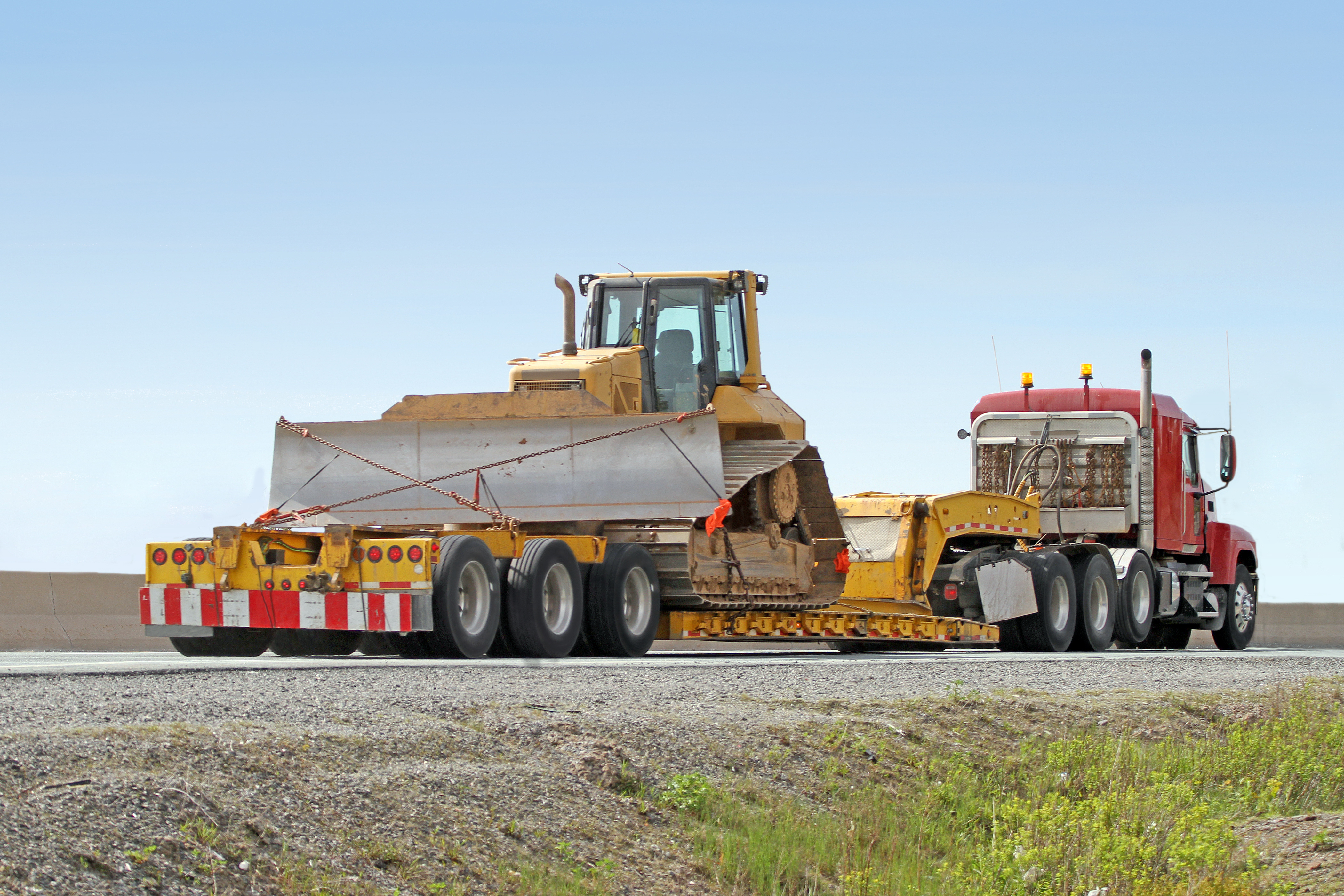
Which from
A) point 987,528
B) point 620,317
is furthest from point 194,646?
point 987,528

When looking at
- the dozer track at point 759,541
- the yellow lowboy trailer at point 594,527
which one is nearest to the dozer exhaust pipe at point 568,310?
the yellow lowboy trailer at point 594,527

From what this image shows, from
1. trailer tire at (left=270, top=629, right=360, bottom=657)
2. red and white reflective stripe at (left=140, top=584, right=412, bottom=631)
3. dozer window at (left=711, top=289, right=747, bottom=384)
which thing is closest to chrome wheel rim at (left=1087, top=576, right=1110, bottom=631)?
dozer window at (left=711, top=289, right=747, bottom=384)

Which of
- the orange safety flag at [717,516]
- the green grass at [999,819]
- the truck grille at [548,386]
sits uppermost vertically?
the truck grille at [548,386]

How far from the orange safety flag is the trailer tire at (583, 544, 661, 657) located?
2.04 ft

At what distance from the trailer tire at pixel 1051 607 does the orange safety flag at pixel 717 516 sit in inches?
219

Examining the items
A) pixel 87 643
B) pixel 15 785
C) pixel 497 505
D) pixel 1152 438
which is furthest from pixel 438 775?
pixel 1152 438

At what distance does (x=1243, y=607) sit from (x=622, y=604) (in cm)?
1333

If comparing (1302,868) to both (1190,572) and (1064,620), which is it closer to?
(1064,620)

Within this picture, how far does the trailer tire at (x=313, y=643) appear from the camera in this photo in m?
14.5

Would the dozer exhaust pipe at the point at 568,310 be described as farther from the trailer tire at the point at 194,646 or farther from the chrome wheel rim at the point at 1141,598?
the chrome wheel rim at the point at 1141,598

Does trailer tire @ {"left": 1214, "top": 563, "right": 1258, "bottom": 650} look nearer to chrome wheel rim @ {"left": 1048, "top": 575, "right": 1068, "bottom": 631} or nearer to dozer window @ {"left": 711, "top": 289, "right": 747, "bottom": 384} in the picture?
chrome wheel rim @ {"left": 1048, "top": 575, "right": 1068, "bottom": 631}

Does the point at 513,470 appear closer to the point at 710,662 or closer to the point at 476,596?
the point at 476,596

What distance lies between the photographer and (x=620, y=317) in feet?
56.9

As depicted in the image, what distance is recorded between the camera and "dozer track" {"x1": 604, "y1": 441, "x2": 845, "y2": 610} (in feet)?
50.7
